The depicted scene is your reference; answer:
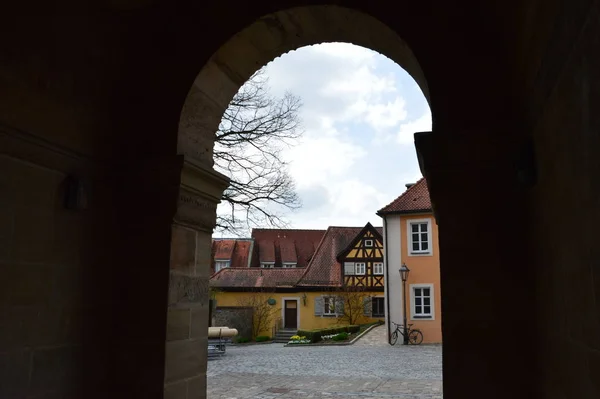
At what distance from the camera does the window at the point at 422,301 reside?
19312 millimetres

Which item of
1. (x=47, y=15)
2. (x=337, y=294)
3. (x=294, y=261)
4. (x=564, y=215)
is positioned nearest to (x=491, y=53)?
(x=564, y=215)

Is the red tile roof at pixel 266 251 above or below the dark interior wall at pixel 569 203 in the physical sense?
above

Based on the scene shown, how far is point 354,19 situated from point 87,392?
99.1 inches

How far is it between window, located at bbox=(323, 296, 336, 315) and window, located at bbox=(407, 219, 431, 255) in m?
9.72

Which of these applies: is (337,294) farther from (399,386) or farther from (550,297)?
(550,297)

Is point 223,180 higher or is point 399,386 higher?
point 223,180

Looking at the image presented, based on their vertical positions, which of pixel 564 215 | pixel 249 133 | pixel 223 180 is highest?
pixel 249 133

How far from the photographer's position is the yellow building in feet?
91.8

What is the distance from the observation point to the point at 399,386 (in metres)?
9.03

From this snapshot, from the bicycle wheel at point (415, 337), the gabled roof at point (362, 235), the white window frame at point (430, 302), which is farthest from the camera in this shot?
the gabled roof at point (362, 235)

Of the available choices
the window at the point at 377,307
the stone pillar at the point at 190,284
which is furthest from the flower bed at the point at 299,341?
the stone pillar at the point at 190,284

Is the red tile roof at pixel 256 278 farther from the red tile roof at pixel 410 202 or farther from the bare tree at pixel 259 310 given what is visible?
the red tile roof at pixel 410 202

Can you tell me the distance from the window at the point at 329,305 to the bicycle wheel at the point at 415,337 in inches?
377

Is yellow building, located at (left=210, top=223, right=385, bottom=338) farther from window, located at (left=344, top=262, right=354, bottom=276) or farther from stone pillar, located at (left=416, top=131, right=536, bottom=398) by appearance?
stone pillar, located at (left=416, top=131, right=536, bottom=398)
